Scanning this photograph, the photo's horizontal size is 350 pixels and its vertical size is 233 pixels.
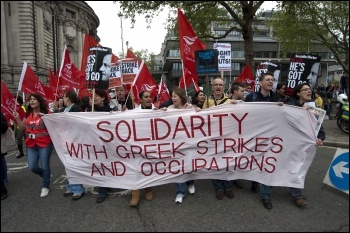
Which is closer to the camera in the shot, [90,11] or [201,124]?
[201,124]

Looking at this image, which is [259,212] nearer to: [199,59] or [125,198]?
[125,198]

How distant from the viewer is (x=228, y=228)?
11.1ft

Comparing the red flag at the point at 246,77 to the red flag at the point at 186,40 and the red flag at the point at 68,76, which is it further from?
the red flag at the point at 68,76

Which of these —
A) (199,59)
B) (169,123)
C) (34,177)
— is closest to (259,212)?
(169,123)

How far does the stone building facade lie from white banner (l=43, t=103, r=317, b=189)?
16.9m

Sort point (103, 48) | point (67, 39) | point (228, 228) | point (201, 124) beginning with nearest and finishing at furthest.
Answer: point (228, 228)
point (201, 124)
point (103, 48)
point (67, 39)

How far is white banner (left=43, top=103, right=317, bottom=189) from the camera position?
13.3ft

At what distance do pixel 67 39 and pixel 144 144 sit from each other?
50.9 meters

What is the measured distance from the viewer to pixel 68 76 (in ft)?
25.6

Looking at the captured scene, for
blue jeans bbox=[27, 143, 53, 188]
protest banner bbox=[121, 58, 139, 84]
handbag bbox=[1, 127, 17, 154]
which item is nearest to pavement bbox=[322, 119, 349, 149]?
protest banner bbox=[121, 58, 139, 84]

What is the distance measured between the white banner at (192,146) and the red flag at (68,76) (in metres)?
3.62

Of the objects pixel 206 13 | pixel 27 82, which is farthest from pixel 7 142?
pixel 206 13

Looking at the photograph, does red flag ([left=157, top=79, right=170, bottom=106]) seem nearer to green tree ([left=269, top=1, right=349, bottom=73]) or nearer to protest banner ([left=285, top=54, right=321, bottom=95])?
protest banner ([left=285, top=54, right=321, bottom=95])

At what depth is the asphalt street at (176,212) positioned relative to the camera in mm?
3441
